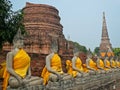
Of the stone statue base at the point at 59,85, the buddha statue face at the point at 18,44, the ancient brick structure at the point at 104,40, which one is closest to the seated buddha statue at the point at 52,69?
the stone statue base at the point at 59,85

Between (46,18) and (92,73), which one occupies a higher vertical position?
(46,18)

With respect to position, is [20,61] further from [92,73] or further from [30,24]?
[30,24]

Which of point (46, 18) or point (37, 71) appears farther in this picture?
point (46, 18)

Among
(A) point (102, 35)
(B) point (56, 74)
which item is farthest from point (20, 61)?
(A) point (102, 35)

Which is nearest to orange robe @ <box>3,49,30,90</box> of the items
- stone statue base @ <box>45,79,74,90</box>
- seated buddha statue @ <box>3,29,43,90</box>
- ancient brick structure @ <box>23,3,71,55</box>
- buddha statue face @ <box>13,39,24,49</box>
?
seated buddha statue @ <box>3,29,43,90</box>

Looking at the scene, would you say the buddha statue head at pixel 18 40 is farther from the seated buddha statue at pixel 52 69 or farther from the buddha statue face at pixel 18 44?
the seated buddha statue at pixel 52 69

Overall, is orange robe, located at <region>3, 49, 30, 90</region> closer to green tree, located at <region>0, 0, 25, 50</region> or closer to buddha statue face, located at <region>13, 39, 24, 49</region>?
buddha statue face, located at <region>13, 39, 24, 49</region>

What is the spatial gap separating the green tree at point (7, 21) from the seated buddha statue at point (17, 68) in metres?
3.05

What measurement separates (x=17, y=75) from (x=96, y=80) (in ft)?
19.6

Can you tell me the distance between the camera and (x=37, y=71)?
27.6 ft

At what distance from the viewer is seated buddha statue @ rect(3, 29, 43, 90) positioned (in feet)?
16.8

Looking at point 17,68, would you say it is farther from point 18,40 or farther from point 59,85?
point 59,85

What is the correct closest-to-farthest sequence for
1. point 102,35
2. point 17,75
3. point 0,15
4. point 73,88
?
point 17,75 → point 73,88 → point 0,15 → point 102,35

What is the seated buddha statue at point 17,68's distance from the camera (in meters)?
5.12
